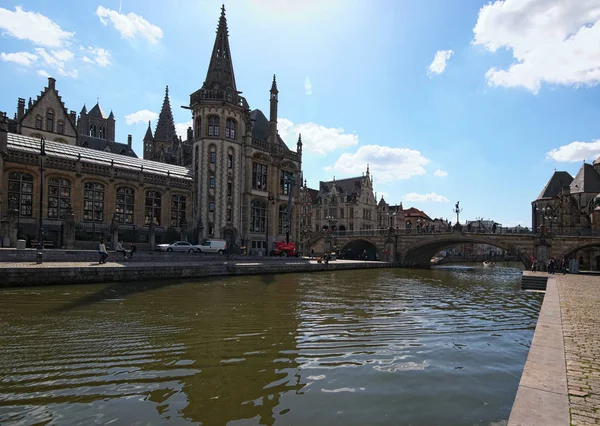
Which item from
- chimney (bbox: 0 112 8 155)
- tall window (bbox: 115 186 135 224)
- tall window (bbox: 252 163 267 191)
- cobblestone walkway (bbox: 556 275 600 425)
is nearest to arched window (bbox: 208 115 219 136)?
tall window (bbox: 252 163 267 191)

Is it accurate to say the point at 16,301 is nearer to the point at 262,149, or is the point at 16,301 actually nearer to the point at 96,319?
the point at 96,319

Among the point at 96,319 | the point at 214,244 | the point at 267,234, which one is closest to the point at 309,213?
the point at 267,234

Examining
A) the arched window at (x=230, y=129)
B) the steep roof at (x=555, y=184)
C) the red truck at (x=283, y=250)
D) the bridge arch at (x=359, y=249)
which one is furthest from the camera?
the steep roof at (x=555, y=184)

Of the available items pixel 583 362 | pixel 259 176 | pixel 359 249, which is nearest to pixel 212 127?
pixel 259 176

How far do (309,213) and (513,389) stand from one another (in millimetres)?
85115

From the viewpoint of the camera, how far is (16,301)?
49.0 feet

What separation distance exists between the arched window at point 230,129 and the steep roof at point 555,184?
2301 inches

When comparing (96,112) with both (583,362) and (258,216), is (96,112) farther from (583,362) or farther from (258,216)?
(583,362)

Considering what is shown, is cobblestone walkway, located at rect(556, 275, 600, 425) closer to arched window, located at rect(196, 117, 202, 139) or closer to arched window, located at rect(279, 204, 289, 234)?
arched window, located at rect(196, 117, 202, 139)

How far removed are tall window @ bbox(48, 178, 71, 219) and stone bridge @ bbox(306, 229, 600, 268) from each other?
1478 inches

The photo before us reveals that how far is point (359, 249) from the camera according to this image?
75.9m

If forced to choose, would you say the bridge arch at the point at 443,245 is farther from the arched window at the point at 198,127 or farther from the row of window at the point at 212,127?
the arched window at the point at 198,127

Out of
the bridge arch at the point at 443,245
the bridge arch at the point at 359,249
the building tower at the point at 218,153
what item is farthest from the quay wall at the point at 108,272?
the bridge arch at the point at 359,249

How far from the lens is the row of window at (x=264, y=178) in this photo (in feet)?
166
